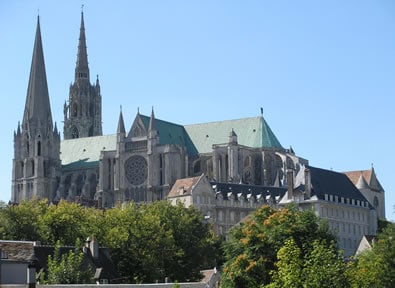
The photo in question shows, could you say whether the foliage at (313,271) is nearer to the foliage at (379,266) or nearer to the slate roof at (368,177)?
the foliage at (379,266)

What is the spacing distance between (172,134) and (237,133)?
447 inches

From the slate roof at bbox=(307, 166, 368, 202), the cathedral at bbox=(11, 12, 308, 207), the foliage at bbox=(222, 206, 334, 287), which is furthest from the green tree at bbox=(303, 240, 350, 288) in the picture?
the cathedral at bbox=(11, 12, 308, 207)

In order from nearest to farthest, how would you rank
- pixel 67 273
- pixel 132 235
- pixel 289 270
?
pixel 289 270, pixel 67 273, pixel 132 235

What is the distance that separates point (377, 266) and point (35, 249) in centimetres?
2429

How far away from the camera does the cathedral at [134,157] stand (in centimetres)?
16600

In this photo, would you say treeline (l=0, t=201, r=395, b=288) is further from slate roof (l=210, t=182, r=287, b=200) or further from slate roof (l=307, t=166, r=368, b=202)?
slate roof (l=210, t=182, r=287, b=200)

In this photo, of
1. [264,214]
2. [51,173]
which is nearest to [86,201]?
[51,173]

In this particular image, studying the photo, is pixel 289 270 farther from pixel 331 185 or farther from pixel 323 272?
pixel 331 185

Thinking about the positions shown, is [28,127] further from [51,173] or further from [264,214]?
[264,214]

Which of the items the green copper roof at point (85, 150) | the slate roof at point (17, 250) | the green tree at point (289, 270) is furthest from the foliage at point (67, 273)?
the green copper roof at point (85, 150)

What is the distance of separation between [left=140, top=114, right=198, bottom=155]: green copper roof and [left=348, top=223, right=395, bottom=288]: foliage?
92.3 m

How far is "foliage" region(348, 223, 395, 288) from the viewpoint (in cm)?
6159

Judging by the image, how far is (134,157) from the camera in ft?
561

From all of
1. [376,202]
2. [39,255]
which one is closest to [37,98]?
[376,202]
